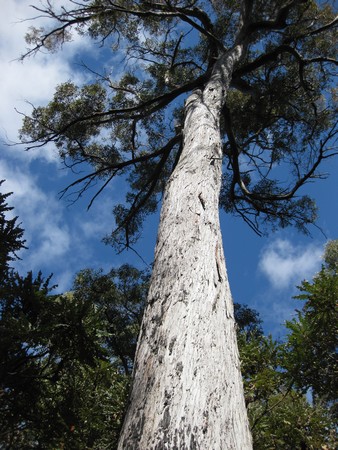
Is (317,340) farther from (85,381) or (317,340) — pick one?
(85,381)

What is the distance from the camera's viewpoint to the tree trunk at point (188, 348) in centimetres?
148

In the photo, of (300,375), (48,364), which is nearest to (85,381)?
(48,364)

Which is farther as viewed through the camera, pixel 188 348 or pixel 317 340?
pixel 317 340

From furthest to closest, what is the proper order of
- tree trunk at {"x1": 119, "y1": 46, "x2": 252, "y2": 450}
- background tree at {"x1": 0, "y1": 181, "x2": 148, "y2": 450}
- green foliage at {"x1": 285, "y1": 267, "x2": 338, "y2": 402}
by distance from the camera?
1. green foliage at {"x1": 285, "y1": 267, "x2": 338, "y2": 402}
2. background tree at {"x1": 0, "y1": 181, "x2": 148, "y2": 450}
3. tree trunk at {"x1": 119, "y1": 46, "x2": 252, "y2": 450}

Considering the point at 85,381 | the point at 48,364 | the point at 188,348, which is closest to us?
the point at 188,348

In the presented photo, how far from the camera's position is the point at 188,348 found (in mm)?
1802

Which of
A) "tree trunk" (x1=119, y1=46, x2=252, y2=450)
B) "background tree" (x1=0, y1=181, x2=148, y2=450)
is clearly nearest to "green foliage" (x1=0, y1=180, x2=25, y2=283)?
"background tree" (x1=0, y1=181, x2=148, y2=450)

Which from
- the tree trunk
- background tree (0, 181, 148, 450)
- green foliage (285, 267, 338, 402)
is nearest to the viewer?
the tree trunk

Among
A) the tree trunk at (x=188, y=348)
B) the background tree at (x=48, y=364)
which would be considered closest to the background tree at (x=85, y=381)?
the background tree at (x=48, y=364)

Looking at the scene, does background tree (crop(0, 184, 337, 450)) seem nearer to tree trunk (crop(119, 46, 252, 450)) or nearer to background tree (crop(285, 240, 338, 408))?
background tree (crop(285, 240, 338, 408))

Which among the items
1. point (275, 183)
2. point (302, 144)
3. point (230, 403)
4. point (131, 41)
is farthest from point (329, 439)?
point (131, 41)

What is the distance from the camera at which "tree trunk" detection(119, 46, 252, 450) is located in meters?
1.48

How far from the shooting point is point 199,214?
9.61 ft

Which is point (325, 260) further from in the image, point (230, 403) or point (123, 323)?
point (230, 403)
